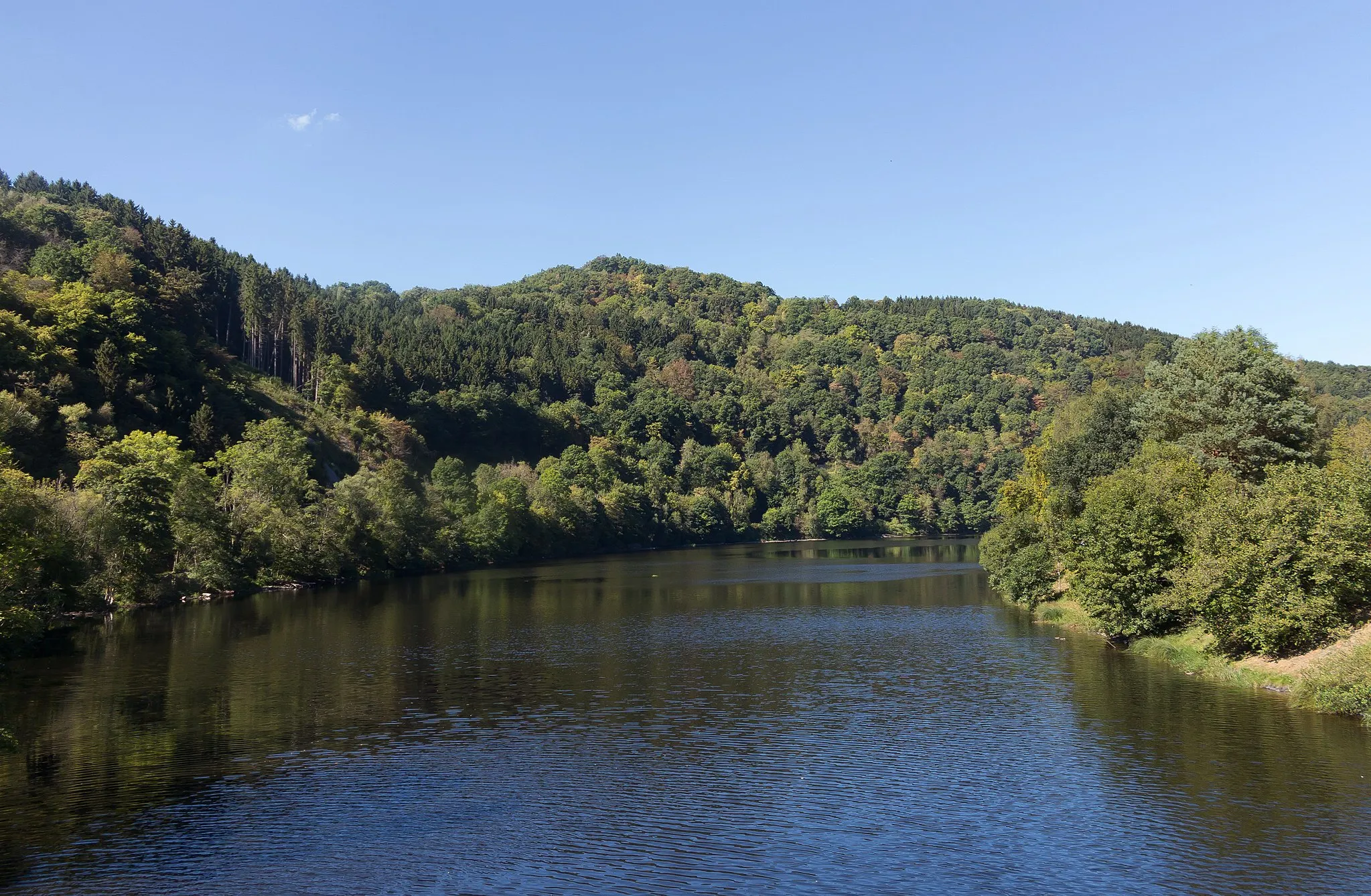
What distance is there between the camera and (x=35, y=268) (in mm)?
122062

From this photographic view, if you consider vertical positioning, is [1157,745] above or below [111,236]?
below

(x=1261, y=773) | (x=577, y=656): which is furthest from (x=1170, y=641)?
(x=577, y=656)

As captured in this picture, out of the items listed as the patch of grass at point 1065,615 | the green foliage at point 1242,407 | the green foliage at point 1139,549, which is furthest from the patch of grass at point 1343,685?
the green foliage at point 1242,407

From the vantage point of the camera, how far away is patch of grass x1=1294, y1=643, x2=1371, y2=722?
120ft

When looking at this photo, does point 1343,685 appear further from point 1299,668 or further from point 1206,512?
point 1206,512

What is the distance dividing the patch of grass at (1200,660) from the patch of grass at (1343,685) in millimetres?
3288

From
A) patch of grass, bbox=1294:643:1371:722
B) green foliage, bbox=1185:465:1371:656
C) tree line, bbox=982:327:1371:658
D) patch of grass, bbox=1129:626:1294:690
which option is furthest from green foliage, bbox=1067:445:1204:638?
patch of grass, bbox=1294:643:1371:722

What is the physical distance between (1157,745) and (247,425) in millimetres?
109232

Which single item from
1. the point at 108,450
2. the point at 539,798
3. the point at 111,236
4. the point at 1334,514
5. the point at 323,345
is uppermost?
the point at 111,236

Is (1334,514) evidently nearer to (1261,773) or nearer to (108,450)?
(1261,773)

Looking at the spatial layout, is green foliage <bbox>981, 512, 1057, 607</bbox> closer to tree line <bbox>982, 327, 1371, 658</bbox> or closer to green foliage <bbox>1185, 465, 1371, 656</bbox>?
tree line <bbox>982, 327, 1371, 658</bbox>

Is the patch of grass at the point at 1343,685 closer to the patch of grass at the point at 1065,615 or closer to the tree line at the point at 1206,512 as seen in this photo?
the tree line at the point at 1206,512

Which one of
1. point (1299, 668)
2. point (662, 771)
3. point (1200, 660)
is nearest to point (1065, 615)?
point (1200, 660)

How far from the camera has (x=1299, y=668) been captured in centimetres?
4266
